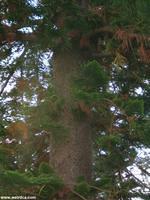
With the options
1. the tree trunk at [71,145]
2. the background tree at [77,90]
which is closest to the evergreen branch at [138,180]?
the background tree at [77,90]

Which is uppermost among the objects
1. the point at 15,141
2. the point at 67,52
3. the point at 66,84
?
the point at 67,52

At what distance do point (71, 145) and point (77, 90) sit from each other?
151 centimetres

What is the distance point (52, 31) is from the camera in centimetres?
868

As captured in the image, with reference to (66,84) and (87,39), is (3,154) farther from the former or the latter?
(87,39)

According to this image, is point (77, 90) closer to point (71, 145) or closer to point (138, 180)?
point (71, 145)

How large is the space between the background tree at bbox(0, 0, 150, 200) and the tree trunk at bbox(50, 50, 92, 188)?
0.05ft

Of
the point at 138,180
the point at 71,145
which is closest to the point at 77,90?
the point at 71,145

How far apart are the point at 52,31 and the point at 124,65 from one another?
150cm

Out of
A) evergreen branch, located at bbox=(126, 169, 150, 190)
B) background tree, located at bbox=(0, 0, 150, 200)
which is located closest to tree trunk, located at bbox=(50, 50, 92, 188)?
background tree, located at bbox=(0, 0, 150, 200)

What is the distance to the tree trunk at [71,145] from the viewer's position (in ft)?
28.7

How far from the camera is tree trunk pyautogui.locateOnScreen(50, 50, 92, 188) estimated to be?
28.7ft

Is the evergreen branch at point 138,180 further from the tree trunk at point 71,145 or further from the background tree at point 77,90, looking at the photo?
the tree trunk at point 71,145

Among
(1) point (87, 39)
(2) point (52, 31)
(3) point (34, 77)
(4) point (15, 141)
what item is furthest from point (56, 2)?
(4) point (15, 141)

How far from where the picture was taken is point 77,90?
7.65 metres
